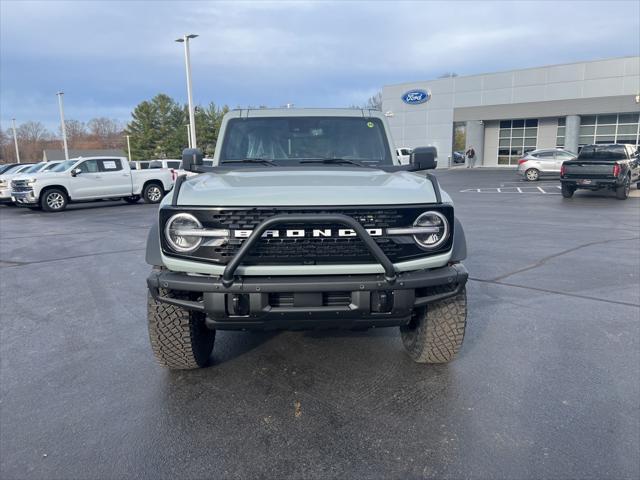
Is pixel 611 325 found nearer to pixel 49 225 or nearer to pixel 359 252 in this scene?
pixel 359 252

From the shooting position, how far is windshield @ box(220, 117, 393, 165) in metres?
4.33

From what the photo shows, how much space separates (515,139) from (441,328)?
4069cm

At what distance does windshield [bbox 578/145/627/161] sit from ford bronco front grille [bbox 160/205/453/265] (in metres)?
16.8

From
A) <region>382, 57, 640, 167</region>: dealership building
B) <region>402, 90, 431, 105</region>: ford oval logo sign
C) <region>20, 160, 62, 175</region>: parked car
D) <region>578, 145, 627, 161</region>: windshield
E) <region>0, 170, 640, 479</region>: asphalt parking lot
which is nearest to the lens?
<region>0, 170, 640, 479</region>: asphalt parking lot

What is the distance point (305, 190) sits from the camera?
2838 mm

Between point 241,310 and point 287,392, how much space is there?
0.82 m

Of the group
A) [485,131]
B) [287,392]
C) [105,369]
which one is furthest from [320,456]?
[485,131]

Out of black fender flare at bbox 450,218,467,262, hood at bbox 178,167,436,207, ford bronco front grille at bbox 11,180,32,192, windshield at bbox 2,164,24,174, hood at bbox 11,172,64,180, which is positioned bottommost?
ford bronco front grille at bbox 11,180,32,192

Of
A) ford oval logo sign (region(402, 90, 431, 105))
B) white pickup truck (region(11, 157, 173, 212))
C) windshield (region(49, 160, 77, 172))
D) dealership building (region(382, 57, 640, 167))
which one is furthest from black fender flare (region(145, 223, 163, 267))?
ford oval logo sign (region(402, 90, 431, 105))

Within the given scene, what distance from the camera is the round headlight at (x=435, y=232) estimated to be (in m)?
2.86

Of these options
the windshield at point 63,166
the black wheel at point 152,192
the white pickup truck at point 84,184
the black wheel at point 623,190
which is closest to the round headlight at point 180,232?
the white pickup truck at point 84,184

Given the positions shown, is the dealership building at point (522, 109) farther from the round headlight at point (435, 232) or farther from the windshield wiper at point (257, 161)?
the round headlight at point (435, 232)

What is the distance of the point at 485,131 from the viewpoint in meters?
41.1

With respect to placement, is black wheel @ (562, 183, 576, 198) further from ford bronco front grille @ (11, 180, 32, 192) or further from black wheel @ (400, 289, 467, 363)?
ford bronco front grille @ (11, 180, 32, 192)
